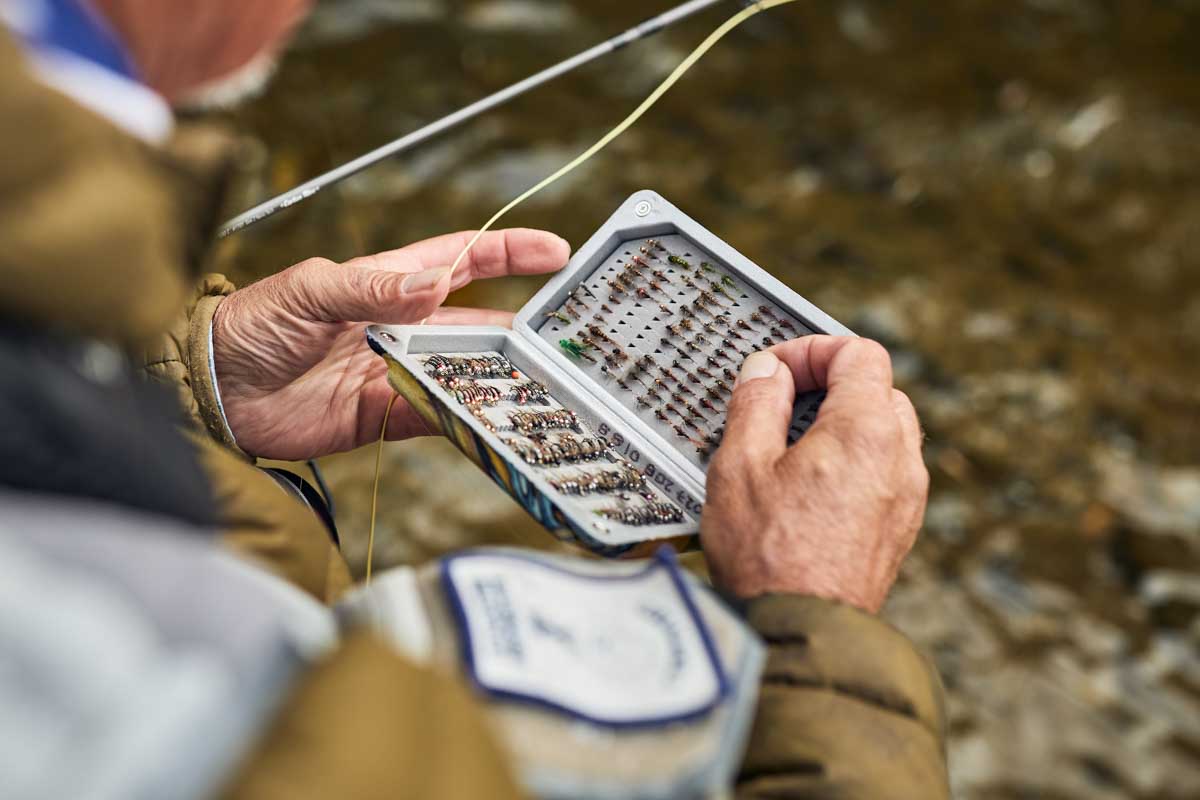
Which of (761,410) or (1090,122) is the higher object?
(761,410)

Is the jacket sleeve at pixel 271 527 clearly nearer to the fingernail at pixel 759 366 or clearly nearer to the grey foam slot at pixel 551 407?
the grey foam slot at pixel 551 407

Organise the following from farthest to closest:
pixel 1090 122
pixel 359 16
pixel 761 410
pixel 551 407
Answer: pixel 359 16 → pixel 1090 122 → pixel 551 407 → pixel 761 410

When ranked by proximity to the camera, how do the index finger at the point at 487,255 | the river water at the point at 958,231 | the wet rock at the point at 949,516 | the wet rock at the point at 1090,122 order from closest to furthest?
1. the index finger at the point at 487,255
2. the river water at the point at 958,231
3. the wet rock at the point at 949,516
4. the wet rock at the point at 1090,122

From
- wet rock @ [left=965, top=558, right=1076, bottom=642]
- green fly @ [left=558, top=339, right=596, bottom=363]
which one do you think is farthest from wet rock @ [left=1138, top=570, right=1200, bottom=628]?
green fly @ [left=558, top=339, right=596, bottom=363]

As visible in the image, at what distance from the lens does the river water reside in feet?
7.47

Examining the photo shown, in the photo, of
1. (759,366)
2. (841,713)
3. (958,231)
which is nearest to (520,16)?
(958,231)

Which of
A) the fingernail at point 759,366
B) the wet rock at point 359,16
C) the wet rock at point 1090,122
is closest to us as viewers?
the fingernail at point 759,366

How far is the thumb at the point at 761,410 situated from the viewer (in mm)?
1159

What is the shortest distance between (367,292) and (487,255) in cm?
27

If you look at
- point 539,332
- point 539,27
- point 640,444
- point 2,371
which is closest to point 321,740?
point 2,371

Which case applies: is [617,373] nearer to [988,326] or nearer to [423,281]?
[423,281]

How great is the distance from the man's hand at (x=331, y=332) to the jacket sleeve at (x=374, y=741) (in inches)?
34.5

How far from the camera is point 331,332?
4.90 feet

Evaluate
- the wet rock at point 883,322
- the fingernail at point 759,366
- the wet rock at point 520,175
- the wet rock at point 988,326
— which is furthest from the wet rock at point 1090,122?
the fingernail at point 759,366
